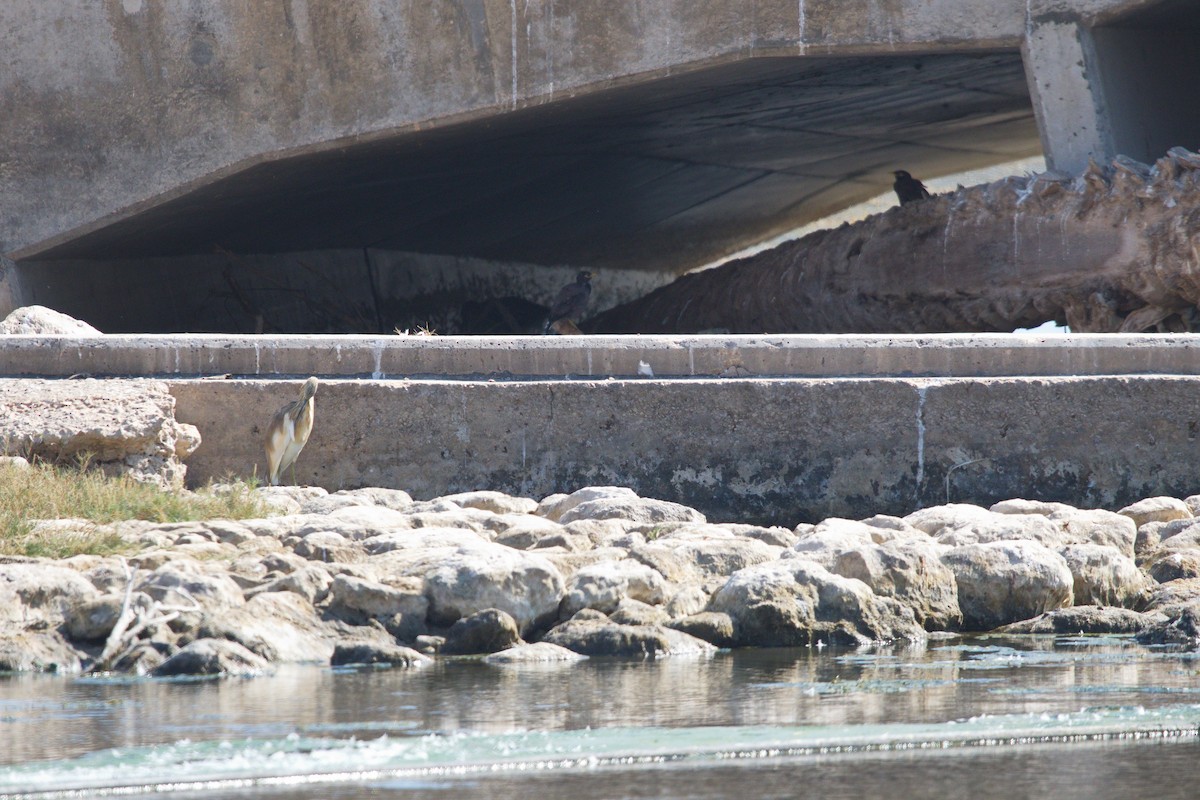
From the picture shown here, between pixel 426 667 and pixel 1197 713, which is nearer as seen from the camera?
pixel 1197 713

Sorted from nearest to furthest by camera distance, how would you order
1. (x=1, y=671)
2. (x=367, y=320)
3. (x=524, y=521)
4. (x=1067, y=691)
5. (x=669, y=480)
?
(x=1067, y=691) < (x=1, y=671) < (x=524, y=521) < (x=669, y=480) < (x=367, y=320)

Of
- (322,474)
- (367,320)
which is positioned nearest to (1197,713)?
(322,474)

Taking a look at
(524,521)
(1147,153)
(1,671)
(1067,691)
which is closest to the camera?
(1067,691)

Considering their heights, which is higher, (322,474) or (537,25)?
(537,25)

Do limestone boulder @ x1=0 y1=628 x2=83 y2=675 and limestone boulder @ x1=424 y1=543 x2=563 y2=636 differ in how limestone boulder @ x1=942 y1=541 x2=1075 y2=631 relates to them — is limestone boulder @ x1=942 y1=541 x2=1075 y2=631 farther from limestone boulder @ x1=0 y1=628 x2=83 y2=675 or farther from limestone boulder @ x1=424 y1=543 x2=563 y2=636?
limestone boulder @ x1=0 y1=628 x2=83 y2=675

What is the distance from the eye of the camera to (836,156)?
19.4 metres

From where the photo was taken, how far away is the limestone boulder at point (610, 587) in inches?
228

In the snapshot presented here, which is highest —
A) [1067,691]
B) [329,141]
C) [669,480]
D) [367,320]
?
[329,141]

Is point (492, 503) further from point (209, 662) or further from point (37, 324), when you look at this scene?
point (37, 324)

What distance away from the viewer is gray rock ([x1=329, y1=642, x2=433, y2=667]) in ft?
17.5

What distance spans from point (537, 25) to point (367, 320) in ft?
20.1

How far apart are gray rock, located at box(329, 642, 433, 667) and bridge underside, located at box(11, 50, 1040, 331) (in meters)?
8.76

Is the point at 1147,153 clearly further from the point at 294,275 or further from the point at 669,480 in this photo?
the point at 294,275

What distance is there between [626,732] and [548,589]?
62.6 inches
